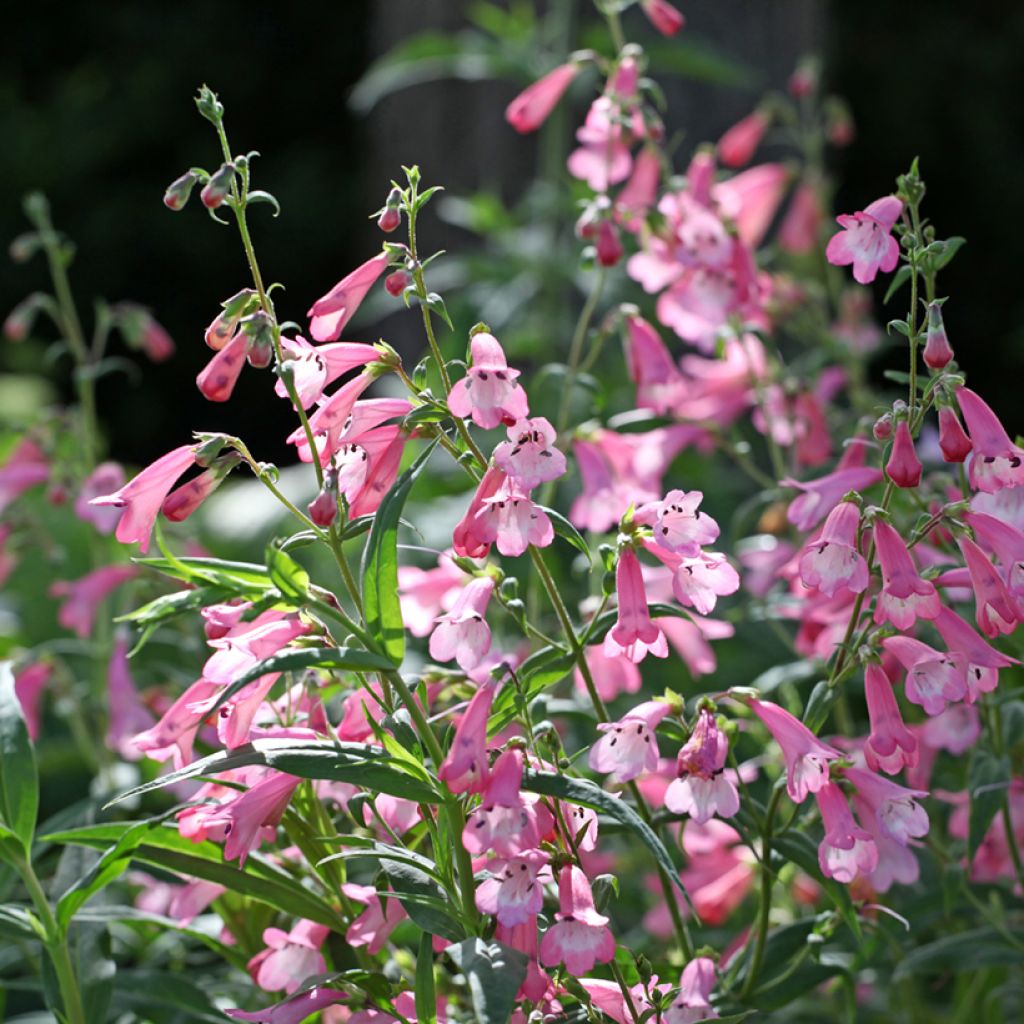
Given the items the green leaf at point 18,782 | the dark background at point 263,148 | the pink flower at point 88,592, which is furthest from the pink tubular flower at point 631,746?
the dark background at point 263,148

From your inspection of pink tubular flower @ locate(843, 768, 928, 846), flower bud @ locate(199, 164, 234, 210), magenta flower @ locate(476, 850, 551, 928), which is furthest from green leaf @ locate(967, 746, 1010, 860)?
flower bud @ locate(199, 164, 234, 210)

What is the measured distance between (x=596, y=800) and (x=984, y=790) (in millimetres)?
397

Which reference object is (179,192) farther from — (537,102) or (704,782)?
(537,102)

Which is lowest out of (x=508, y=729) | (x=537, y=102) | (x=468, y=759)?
(x=508, y=729)

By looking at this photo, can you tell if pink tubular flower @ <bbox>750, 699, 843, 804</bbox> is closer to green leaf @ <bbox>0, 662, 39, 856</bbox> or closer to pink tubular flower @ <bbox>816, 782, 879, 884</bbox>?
pink tubular flower @ <bbox>816, 782, 879, 884</bbox>

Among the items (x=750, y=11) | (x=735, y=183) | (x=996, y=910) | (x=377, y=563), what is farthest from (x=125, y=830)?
(x=750, y=11)

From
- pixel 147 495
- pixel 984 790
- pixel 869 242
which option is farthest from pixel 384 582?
pixel 984 790

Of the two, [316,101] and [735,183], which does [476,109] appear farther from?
[316,101]

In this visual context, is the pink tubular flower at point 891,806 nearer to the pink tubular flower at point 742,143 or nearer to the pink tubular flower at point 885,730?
the pink tubular flower at point 885,730

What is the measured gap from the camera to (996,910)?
1275 millimetres

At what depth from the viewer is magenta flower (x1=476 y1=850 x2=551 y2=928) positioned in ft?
2.90

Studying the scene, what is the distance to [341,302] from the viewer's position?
1.02m

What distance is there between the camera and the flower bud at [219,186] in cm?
94

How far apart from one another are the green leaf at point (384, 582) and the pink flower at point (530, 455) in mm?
48
